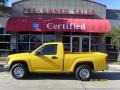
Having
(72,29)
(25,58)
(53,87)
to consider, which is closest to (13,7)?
(72,29)

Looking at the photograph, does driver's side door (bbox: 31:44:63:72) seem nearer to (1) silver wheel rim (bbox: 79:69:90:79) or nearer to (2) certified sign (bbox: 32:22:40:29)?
(1) silver wheel rim (bbox: 79:69:90:79)

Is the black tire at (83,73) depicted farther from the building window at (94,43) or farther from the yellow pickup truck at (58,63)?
the building window at (94,43)

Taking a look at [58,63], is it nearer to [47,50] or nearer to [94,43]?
Answer: [47,50]

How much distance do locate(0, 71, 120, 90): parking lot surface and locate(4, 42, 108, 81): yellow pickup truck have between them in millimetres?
445

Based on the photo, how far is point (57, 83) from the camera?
56.9 ft

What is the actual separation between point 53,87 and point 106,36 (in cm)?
1942

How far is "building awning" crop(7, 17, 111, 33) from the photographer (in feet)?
109

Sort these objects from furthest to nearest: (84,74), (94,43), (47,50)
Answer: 1. (94,43)
2. (47,50)
3. (84,74)

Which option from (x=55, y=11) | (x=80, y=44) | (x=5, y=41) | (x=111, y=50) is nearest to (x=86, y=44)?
(x=80, y=44)

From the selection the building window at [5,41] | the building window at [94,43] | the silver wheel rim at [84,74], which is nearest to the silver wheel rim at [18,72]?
the silver wheel rim at [84,74]

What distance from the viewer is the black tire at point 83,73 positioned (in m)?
18.4

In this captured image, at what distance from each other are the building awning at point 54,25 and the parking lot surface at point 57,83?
13.1m

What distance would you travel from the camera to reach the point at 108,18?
3591 cm

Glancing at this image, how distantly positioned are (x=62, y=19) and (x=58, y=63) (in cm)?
1545
